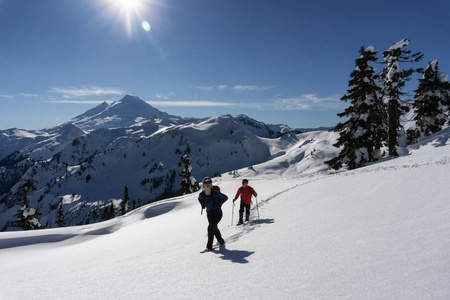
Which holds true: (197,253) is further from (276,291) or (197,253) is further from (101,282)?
(276,291)

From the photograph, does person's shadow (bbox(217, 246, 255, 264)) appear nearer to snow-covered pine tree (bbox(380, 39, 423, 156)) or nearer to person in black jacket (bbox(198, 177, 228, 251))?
person in black jacket (bbox(198, 177, 228, 251))

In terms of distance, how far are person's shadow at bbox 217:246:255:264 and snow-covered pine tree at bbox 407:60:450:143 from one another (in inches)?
1423

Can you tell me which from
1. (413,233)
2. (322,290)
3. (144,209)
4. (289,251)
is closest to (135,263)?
(289,251)

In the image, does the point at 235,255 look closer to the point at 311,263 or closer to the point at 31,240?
the point at 311,263

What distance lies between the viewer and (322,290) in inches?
136

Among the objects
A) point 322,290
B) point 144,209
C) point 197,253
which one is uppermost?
point 322,290

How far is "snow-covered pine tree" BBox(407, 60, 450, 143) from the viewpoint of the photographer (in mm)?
28281

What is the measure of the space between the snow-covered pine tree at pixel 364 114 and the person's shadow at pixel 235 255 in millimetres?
19492

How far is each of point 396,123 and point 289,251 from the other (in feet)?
87.0

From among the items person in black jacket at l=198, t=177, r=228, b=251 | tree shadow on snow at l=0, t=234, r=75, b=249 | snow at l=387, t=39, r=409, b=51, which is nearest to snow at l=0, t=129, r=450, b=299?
person in black jacket at l=198, t=177, r=228, b=251

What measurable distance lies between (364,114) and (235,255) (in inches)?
869

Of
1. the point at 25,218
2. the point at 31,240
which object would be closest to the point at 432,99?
the point at 31,240

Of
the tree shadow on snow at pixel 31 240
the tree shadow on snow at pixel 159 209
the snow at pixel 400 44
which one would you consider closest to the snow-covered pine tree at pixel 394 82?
the snow at pixel 400 44

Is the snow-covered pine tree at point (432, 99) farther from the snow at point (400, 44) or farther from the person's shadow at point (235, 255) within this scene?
the person's shadow at point (235, 255)
